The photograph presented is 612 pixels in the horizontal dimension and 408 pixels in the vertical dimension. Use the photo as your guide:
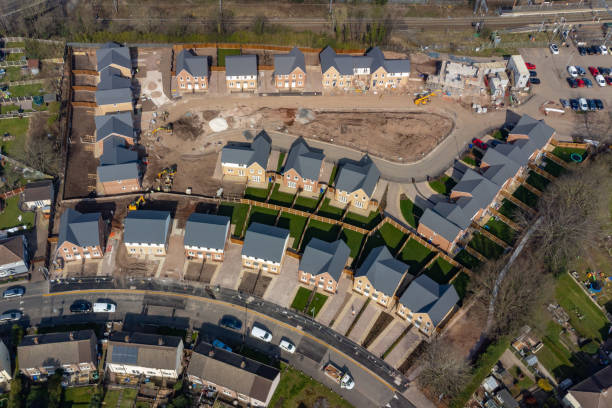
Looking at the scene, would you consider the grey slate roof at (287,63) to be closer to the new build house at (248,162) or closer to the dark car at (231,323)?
the new build house at (248,162)

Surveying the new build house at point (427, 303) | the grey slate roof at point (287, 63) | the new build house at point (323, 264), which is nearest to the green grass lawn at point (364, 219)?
the new build house at point (323, 264)

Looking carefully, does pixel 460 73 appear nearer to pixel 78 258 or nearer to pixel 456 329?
pixel 456 329

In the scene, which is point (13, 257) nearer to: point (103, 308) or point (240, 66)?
point (103, 308)

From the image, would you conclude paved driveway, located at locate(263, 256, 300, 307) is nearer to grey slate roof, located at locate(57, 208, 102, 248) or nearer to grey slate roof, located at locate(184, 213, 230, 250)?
grey slate roof, located at locate(184, 213, 230, 250)

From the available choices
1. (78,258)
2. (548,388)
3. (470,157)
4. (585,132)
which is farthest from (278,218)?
(585,132)

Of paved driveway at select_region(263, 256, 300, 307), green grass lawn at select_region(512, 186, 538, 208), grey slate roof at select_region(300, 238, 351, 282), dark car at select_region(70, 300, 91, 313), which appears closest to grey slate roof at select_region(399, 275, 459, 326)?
grey slate roof at select_region(300, 238, 351, 282)
